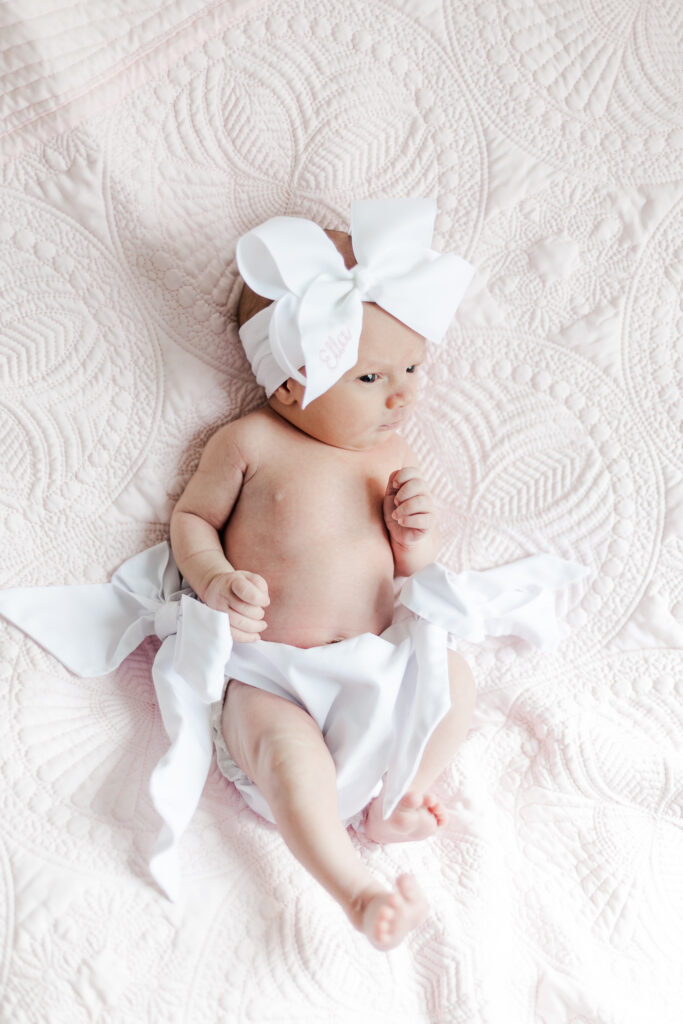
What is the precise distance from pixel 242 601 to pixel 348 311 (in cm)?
36

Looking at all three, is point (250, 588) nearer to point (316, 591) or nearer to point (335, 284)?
point (316, 591)

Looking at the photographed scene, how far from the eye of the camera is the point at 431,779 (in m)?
1.18

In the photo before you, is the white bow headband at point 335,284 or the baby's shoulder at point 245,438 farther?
the baby's shoulder at point 245,438

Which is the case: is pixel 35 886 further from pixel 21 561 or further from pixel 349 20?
pixel 349 20

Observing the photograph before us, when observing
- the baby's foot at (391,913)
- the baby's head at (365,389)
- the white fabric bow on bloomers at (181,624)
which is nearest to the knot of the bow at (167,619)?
the white fabric bow on bloomers at (181,624)

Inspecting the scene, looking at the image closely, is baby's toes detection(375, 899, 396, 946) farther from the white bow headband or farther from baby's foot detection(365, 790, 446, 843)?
the white bow headband

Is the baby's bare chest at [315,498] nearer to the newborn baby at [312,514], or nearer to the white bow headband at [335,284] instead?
the newborn baby at [312,514]

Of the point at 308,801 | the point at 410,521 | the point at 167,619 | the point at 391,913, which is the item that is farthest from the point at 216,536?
the point at 391,913

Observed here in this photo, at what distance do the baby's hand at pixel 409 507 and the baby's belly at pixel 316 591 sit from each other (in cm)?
6

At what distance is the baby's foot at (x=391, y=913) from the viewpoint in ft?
3.09

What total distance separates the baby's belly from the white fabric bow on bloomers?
0.21 feet

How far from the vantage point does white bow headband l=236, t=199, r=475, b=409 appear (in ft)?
3.77

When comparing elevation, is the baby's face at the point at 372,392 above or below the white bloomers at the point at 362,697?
above

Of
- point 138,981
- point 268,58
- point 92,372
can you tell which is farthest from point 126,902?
point 268,58
